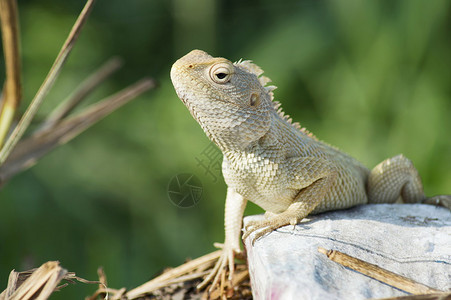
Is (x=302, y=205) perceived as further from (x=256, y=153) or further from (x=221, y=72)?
(x=221, y=72)

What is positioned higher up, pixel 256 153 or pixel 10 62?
pixel 10 62

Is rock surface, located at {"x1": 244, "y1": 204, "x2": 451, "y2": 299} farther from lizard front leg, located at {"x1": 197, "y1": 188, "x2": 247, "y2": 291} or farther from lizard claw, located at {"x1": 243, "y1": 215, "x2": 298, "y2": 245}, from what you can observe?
lizard front leg, located at {"x1": 197, "y1": 188, "x2": 247, "y2": 291}

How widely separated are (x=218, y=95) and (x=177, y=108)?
2658 millimetres

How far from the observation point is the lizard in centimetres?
159

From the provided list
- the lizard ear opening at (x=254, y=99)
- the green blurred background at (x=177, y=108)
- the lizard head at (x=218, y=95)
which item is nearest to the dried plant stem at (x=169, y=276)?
the lizard head at (x=218, y=95)

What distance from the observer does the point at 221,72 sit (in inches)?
62.3

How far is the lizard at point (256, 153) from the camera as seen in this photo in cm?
159

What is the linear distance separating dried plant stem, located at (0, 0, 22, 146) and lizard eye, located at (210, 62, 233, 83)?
2.13ft

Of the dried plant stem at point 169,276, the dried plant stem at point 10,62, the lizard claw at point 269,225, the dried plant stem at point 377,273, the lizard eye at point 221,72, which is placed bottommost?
the dried plant stem at point 377,273

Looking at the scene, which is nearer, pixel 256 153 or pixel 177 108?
pixel 256 153

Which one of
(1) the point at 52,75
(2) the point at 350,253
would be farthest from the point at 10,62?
(2) the point at 350,253

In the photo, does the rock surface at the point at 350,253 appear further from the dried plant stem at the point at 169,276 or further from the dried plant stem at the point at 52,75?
the dried plant stem at the point at 52,75

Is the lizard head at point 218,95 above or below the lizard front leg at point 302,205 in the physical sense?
above

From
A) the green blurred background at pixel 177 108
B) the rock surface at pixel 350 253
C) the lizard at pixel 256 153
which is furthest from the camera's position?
the green blurred background at pixel 177 108
